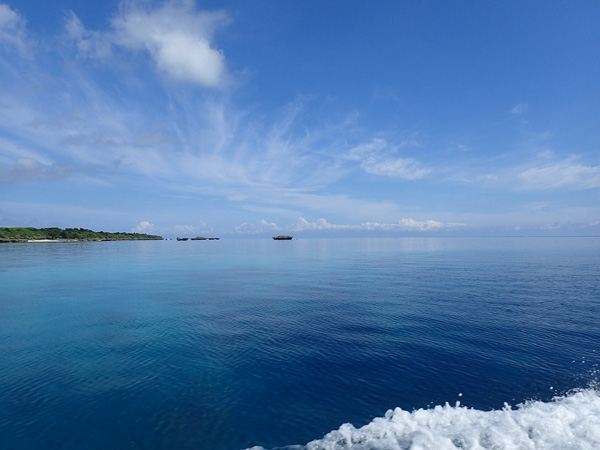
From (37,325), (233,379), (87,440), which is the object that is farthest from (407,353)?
(37,325)

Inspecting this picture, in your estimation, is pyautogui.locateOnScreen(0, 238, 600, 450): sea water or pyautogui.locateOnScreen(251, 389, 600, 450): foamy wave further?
pyautogui.locateOnScreen(0, 238, 600, 450): sea water

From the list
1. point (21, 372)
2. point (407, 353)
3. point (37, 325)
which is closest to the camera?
point (21, 372)

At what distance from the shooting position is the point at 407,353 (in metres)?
22.3

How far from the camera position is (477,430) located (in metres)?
13.8

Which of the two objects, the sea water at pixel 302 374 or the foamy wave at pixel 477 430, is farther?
the sea water at pixel 302 374

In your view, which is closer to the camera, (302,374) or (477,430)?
(477,430)

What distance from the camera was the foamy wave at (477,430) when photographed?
42.8 ft

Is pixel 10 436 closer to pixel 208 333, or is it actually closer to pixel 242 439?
pixel 242 439

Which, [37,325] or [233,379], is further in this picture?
[37,325]

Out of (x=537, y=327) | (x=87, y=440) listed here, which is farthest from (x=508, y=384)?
(x=87, y=440)

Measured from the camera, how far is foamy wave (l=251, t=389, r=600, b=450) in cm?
1303

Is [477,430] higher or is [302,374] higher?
[302,374]

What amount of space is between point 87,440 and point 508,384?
839 inches

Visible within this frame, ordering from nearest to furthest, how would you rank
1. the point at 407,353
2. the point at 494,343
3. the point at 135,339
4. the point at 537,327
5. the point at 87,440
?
the point at 87,440 → the point at 407,353 → the point at 494,343 → the point at 135,339 → the point at 537,327
